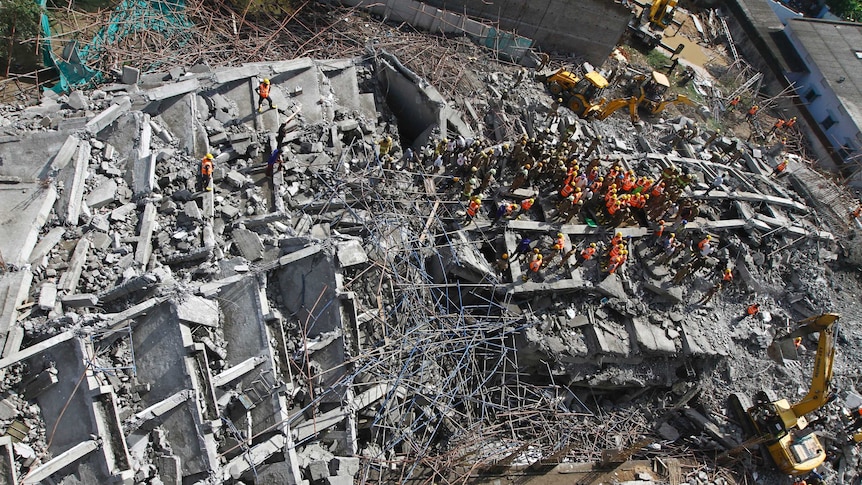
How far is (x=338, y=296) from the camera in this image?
10.8 metres

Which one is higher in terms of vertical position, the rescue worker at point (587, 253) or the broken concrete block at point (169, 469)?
the rescue worker at point (587, 253)

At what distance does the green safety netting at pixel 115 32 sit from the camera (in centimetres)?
1300

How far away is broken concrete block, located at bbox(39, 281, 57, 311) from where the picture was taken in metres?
8.73

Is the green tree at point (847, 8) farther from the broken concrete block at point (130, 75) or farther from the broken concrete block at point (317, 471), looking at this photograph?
the broken concrete block at point (317, 471)

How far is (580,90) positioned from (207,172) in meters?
11.4

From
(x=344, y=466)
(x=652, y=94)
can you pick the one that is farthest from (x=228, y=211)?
(x=652, y=94)

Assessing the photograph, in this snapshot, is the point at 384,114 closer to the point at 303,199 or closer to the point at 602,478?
the point at 303,199

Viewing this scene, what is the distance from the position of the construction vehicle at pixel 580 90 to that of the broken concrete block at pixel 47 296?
46.8 ft

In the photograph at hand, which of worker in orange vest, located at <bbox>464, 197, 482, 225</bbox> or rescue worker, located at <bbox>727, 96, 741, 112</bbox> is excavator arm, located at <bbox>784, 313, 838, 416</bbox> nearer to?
worker in orange vest, located at <bbox>464, 197, 482, 225</bbox>

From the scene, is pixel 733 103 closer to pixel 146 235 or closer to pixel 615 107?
pixel 615 107

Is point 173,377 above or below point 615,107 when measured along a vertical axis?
below

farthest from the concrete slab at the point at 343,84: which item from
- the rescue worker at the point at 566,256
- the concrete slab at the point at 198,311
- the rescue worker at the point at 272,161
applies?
the concrete slab at the point at 198,311

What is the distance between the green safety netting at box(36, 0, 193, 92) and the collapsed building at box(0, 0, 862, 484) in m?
1.18

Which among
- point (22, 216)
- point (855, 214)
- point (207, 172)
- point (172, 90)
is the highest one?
point (855, 214)
